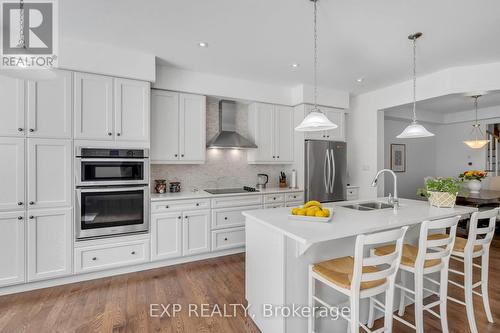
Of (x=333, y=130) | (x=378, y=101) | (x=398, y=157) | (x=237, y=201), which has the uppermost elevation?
(x=378, y=101)

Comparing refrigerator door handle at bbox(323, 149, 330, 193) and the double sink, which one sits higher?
refrigerator door handle at bbox(323, 149, 330, 193)

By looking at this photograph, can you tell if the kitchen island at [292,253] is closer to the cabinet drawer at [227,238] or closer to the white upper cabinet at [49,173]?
the cabinet drawer at [227,238]

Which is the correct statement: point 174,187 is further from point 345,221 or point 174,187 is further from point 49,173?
point 345,221

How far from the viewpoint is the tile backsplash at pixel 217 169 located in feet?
12.4

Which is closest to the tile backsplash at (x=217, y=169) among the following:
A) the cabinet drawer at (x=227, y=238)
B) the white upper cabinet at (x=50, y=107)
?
the cabinet drawer at (x=227, y=238)

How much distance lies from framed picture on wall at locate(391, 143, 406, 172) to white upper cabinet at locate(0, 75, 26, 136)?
6884 mm

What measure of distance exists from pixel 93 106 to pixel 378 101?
4.53m

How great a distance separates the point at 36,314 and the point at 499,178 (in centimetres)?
776

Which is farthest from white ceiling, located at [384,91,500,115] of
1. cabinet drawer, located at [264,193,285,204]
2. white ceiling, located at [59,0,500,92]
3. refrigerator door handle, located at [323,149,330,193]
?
cabinet drawer, located at [264,193,285,204]

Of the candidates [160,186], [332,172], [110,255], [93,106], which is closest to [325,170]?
[332,172]

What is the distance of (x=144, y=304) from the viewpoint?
7.62ft

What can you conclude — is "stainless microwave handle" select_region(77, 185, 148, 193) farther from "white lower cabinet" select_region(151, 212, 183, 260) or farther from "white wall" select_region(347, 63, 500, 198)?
"white wall" select_region(347, 63, 500, 198)

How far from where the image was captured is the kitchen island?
168cm

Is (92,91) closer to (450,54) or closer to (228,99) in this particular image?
(228,99)
